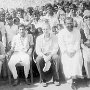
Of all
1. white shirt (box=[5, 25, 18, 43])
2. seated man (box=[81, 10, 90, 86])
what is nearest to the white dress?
seated man (box=[81, 10, 90, 86])

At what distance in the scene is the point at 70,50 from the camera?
6254 mm

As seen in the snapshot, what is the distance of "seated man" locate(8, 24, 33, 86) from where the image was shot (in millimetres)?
6262

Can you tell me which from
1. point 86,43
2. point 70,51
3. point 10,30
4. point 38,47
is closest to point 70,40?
point 70,51

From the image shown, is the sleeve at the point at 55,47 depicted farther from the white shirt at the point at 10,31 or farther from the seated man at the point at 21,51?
the white shirt at the point at 10,31

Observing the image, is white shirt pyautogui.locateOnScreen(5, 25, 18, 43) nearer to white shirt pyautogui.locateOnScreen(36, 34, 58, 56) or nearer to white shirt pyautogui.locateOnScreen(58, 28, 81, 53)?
white shirt pyautogui.locateOnScreen(36, 34, 58, 56)

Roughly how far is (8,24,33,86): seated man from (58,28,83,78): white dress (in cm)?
85

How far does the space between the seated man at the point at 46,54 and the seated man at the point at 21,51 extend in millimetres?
258

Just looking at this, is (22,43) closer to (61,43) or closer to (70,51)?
(61,43)

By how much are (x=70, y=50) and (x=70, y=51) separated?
31 mm

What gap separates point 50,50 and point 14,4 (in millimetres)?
10370

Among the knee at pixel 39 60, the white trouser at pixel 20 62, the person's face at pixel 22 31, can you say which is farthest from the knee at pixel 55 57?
the person's face at pixel 22 31

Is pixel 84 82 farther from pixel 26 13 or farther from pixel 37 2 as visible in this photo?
pixel 37 2

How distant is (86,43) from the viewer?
6.33 metres

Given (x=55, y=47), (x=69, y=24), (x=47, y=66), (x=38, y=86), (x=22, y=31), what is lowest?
(x=38, y=86)
